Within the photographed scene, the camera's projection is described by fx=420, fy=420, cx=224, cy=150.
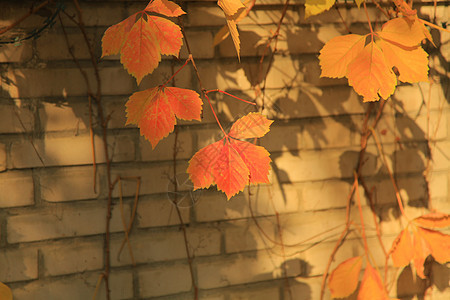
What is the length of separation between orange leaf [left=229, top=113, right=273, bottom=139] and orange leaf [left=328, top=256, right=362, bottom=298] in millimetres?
522

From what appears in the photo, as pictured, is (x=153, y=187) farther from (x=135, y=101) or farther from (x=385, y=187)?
(x=385, y=187)

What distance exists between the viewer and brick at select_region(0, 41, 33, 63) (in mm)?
1046

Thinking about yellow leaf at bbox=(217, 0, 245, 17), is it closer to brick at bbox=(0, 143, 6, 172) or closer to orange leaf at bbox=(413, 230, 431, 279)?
brick at bbox=(0, 143, 6, 172)

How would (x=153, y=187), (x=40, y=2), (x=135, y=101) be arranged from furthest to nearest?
(x=153, y=187), (x=40, y=2), (x=135, y=101)

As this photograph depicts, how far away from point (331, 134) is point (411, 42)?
368 millimetres

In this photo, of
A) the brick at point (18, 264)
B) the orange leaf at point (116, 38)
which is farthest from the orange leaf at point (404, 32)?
the brick at point (18, 264)

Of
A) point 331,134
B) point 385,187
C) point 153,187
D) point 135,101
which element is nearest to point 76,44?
point 135,101

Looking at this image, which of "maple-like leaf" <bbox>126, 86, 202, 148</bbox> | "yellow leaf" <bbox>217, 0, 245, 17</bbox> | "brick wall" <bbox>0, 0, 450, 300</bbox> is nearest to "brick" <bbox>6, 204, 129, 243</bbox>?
"brick wall" <bbox>0, 0, 450, 300</bbox>

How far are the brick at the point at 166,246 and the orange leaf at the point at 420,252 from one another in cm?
57

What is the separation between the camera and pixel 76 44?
1080mm

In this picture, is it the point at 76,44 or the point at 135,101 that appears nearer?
the point at 135,101

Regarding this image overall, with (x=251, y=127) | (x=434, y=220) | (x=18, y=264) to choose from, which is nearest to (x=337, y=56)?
(x=251, y=127)

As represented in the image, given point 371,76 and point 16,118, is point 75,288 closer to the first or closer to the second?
point 16,118

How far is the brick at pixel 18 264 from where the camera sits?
1.08 metres
